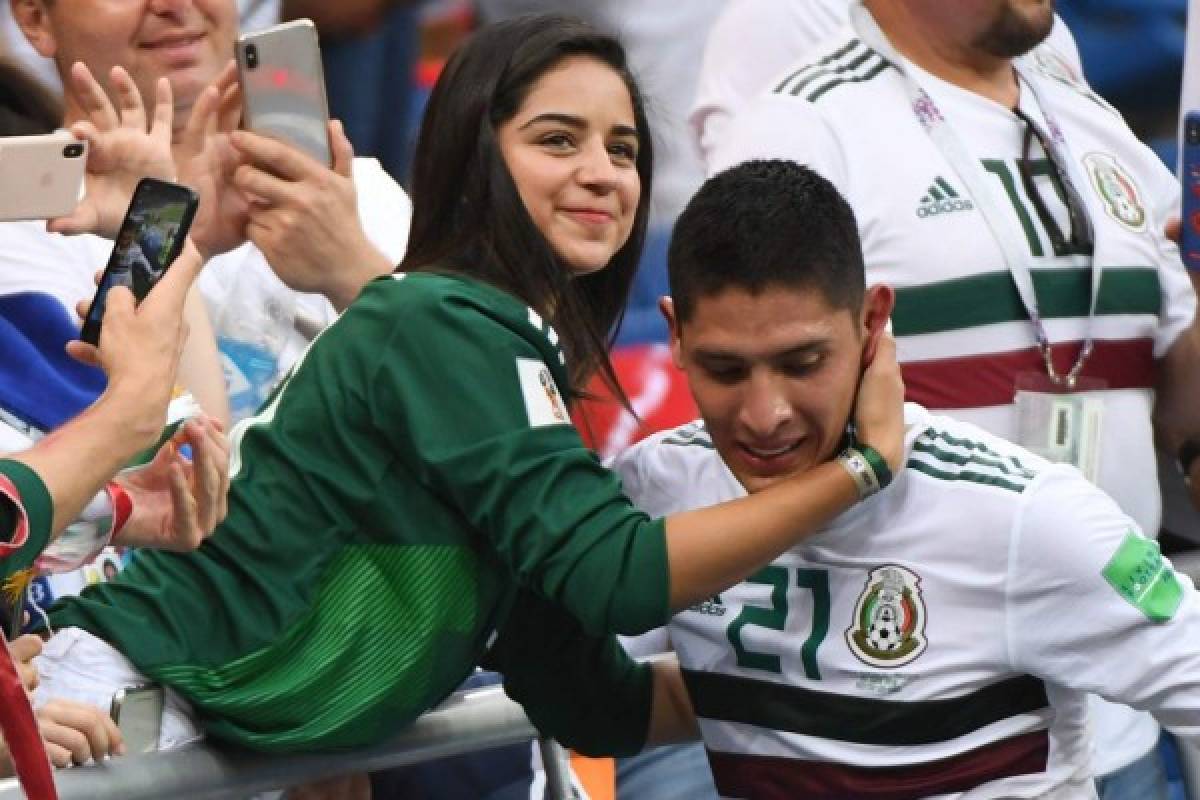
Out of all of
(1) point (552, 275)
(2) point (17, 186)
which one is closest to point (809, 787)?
(1) point (552, 275)

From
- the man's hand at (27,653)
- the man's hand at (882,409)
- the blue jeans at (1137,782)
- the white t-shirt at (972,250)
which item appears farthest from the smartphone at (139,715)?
the white t-shirt at (972,250)

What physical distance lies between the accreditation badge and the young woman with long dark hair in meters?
1.06

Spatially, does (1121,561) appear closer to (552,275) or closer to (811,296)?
(811,296)

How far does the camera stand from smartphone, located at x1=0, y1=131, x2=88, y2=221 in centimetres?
263

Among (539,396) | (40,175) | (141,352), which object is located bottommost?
(539,396)

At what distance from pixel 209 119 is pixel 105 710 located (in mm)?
922

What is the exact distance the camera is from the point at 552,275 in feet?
10.6

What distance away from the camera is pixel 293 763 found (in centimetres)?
312

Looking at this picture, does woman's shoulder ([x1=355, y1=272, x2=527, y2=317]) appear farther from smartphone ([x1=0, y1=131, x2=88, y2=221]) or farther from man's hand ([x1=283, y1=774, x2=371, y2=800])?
man's hand ([x1=283, y1=774, x2=371, y2=800])

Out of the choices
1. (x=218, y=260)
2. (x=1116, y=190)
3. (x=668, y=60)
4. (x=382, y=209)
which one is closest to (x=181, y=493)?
(x=218, y=260)

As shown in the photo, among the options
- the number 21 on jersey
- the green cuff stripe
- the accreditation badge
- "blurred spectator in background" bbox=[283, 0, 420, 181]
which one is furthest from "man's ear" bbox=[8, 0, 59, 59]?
the green cuff stripe

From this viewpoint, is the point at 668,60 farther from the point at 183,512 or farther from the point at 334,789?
the point at 183,512

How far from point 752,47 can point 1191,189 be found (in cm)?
99

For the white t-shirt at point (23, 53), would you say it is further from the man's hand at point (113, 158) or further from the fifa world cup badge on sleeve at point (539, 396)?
the fifa world cup badge on sleeve at point (539, 396)
